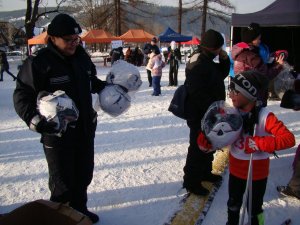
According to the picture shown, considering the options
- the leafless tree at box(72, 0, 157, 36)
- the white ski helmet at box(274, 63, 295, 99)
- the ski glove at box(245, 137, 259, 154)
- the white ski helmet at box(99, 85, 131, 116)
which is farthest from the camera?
the leafless tree at box(72, 0, 157, 36)

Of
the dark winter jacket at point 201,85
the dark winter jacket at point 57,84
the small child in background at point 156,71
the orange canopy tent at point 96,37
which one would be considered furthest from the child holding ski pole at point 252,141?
the orange canopy tent at point 96,37

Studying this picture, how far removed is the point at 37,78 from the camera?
95.8 inches

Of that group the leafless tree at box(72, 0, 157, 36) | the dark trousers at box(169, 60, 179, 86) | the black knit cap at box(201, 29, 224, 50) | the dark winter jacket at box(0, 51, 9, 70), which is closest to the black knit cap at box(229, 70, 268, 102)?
the black knit cap at box(201, 29, 224, 50)

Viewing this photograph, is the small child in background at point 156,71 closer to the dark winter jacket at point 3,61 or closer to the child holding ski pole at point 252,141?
the child holding ski pole at point 252,141

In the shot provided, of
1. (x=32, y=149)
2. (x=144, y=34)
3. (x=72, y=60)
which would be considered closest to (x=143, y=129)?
(x=32, y=149)

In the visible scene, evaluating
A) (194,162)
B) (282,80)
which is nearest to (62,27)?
(194,162)

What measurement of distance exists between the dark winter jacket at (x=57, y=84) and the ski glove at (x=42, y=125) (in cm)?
6

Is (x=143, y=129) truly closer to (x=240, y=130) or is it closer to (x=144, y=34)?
(x=240, y=130)

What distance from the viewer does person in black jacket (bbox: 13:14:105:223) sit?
2.42 m

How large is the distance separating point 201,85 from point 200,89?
4 cm

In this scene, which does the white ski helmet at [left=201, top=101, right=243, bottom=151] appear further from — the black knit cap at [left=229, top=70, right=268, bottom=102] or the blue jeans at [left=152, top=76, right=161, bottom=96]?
the blue jeans at [left=152, top=76, right=161, bottom=96]

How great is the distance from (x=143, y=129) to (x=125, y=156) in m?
1.59

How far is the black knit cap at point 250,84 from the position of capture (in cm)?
238

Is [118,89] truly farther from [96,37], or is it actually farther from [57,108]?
[96,37]
